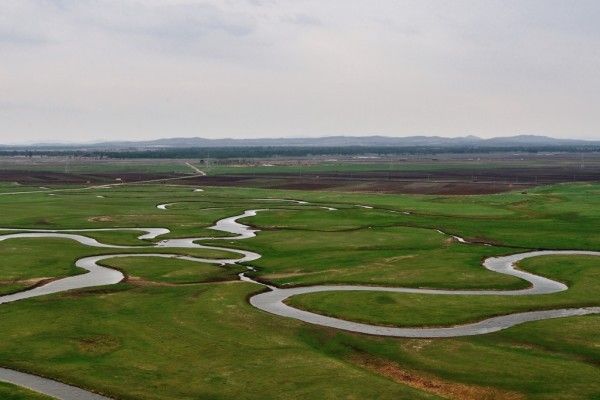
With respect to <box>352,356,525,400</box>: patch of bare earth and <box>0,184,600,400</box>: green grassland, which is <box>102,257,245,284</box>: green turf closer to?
<box>0,184,600,400</box>: green grassland

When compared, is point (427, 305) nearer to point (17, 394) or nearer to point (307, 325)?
point (307, 325)

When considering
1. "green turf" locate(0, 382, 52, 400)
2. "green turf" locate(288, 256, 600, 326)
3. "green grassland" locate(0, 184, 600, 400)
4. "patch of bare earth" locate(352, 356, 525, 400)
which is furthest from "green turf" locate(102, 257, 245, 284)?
"green turf" locate(0, 382, 52, 400)

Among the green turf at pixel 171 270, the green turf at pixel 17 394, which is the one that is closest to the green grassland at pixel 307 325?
the green turf at pixel 17 394

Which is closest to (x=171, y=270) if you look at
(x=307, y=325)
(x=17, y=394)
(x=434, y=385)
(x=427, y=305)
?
(x=307, y=325)

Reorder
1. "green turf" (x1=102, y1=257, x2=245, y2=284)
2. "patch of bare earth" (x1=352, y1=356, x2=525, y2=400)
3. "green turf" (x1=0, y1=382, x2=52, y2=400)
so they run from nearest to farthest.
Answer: "green turf" (x1=0, y1=382, x2=52, y2=400) < "patch of bare earth" (x1=352, y1=356, x2=525, y2=400) < "green turf" (x1=102, y1=257, x2=245, y2=284)

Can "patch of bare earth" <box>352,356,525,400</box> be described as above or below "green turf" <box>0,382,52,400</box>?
below

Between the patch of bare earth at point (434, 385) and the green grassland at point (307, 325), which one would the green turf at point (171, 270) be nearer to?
the green grassland at point (307, 325)

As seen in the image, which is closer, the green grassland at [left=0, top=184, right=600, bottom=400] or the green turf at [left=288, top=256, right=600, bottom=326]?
the green grassland at [left=0, top=184, right=600, bottom=400]
